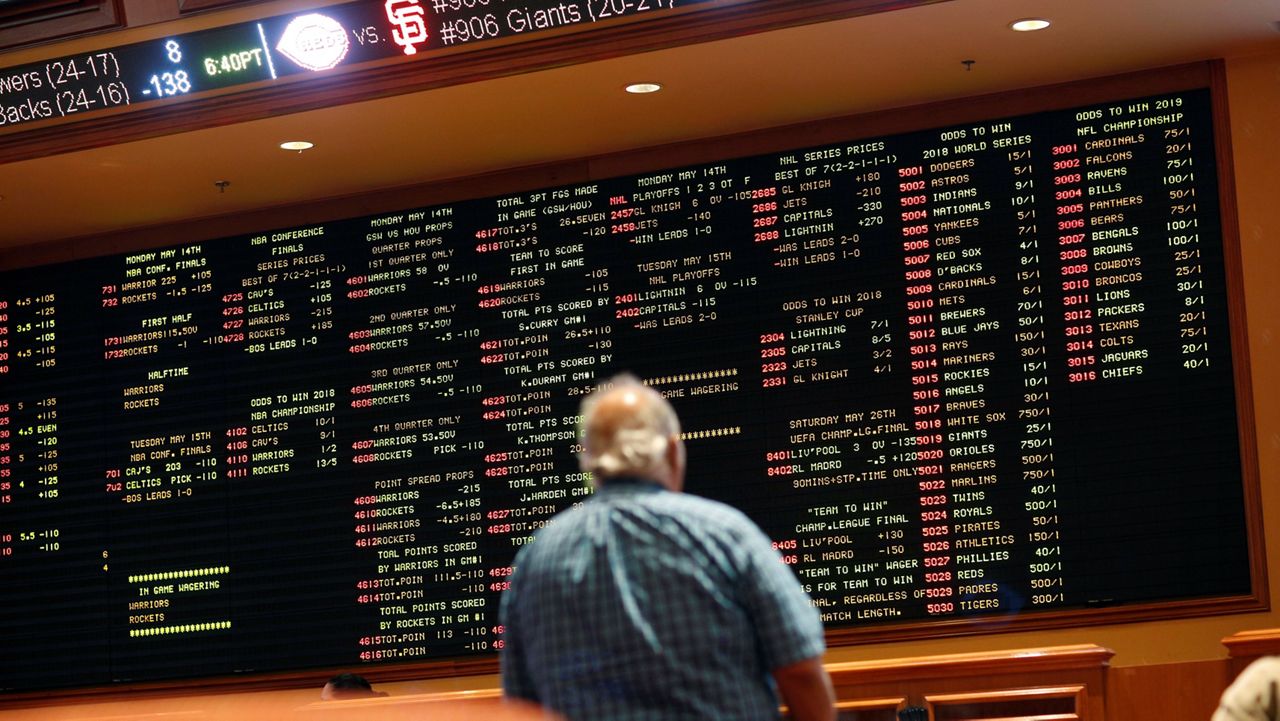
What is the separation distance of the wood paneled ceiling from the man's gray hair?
255cm

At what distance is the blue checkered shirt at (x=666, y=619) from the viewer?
238 centimetres

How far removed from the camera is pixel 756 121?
18.9 feet

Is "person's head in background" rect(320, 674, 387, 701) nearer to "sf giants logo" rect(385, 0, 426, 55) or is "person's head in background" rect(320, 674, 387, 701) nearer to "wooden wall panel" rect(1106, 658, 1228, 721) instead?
"sf giants logo" rect(385, 0, 426, 55)

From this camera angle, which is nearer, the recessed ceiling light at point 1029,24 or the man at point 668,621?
the man at point 668,621

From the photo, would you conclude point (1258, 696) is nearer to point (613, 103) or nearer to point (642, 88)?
point (642, 88)

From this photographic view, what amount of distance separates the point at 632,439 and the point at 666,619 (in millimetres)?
319

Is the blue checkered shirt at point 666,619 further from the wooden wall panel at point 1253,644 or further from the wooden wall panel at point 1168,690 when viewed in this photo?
the wooden wall panel at point 1168,690

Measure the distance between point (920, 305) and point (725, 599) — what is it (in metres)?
3.31

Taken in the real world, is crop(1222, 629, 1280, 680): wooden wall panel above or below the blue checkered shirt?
below

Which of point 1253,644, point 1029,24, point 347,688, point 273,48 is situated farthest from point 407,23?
point 1253,644

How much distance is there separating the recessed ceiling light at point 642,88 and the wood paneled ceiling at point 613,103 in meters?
0.05

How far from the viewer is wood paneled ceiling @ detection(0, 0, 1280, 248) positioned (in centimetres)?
495

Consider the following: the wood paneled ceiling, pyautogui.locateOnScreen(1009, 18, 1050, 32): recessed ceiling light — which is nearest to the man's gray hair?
the wood paneled ceiling

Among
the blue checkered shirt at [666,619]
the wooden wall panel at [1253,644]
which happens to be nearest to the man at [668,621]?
the blue checkered shirt at [666,619]
